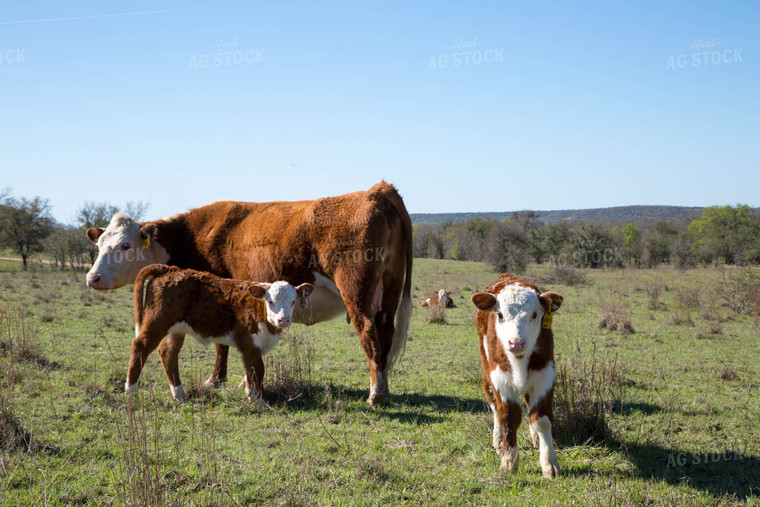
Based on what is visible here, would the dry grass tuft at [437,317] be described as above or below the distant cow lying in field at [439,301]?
below

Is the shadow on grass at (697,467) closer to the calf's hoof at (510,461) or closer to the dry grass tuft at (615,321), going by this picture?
the calf's hoof at (510,461)

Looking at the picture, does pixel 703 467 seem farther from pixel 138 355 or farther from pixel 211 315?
pixel 138 355

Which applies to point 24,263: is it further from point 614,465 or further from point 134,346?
point 614,465

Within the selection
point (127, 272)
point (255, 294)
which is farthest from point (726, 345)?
point (127, 272)

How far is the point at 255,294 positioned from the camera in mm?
6367

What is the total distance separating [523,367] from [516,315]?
0.46 meters

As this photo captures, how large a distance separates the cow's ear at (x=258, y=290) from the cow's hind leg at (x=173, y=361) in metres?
1.24

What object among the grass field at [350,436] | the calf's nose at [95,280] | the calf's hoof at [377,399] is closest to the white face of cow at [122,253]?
the calf's nose at [95,280]

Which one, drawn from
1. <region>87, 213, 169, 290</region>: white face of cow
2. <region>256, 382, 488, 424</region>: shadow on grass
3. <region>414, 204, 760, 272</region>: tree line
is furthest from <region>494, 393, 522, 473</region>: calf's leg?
<region>414, 204, 760, 272</region>: tree line

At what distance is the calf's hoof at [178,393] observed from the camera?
668 cm

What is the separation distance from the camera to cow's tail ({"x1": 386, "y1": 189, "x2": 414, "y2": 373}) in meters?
7.14

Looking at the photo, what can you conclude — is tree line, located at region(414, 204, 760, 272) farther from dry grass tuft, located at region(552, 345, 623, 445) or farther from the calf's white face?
dry grass tuft, located at region(552, 345, 623, 445)

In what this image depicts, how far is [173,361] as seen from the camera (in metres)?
6.76

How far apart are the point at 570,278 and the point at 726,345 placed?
567 inches
